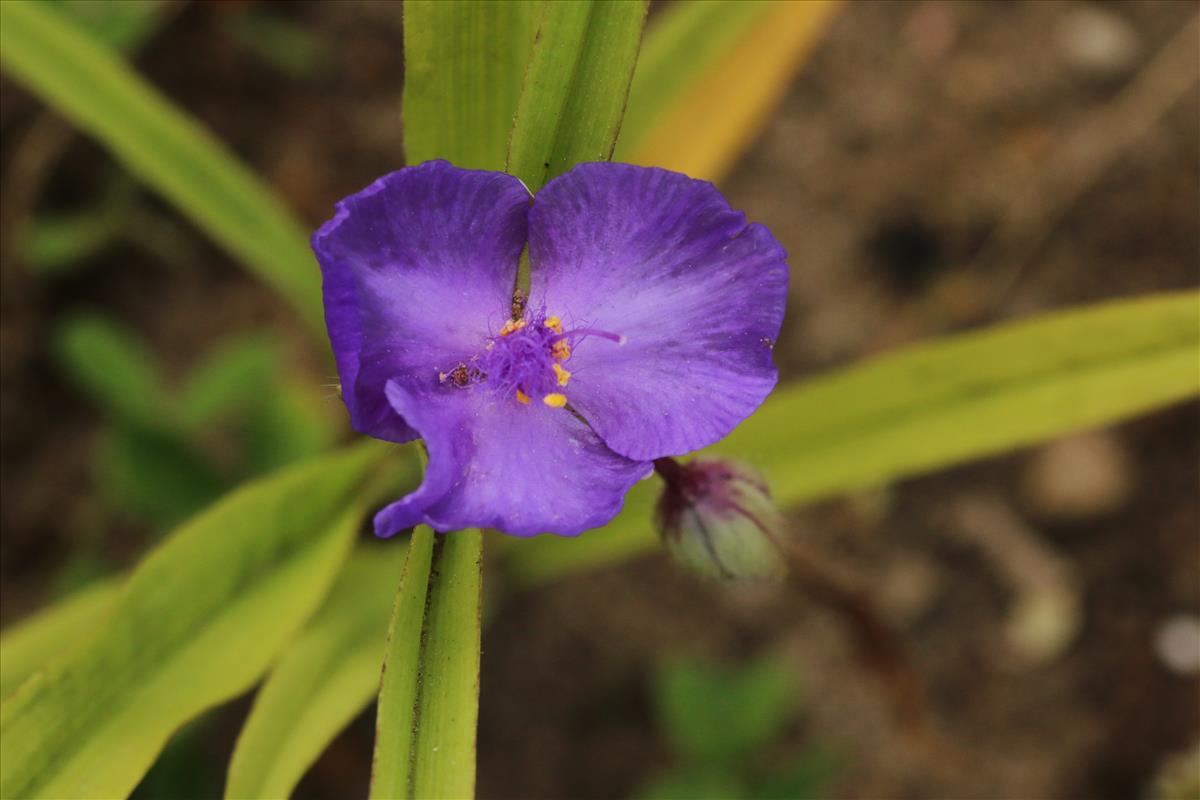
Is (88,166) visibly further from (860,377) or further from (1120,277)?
(1120,277)

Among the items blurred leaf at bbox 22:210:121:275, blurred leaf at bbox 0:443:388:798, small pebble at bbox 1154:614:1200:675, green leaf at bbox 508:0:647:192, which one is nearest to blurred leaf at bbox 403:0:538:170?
green leaf at bbox 508:0:647:192

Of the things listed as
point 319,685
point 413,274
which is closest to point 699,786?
point 319,685

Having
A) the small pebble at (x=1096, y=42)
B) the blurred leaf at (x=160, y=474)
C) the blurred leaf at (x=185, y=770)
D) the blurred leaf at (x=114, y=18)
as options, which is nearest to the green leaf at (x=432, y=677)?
the blurred leaf at (x=185, y=770)

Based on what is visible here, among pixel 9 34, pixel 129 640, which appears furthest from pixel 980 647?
pixel 9 34

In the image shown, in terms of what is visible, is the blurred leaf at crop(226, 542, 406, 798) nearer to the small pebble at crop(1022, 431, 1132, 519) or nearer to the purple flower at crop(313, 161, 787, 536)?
the purple flower at crop(313, 161, 787, 536)

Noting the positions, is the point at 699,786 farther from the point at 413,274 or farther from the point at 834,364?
the point at 413,274

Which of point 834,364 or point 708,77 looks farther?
point 834,364
